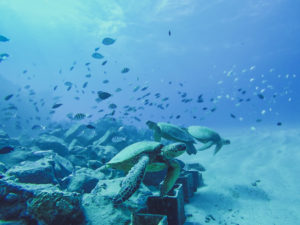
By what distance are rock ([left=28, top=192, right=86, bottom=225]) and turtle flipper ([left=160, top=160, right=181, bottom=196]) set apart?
1.63m

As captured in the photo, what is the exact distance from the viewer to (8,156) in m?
7.55

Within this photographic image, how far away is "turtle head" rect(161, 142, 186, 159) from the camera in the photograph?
368 cm

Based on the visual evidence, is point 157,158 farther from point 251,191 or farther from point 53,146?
point 53,146

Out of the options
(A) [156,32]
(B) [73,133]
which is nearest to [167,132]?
(B) [73,133]

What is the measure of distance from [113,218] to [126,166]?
1.08 meters

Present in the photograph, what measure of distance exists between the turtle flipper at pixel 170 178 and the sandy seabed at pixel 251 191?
1380 millimetres

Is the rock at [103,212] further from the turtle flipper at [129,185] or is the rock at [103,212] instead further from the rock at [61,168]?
the rock at [61,168]

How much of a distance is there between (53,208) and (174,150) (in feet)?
7.36

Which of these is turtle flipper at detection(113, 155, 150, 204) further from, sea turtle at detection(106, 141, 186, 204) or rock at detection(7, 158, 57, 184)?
rock at detection(7, 158, 57, 184)

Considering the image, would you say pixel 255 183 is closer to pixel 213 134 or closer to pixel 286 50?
pixel 213 134

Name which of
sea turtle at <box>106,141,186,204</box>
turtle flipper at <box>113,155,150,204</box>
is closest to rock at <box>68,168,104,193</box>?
sea turtle at <box>106,141,186,204</box>

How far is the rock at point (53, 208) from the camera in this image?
2904mm

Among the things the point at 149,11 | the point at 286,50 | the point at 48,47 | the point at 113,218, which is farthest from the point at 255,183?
the point at 48,47

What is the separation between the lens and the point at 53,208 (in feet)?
9.59
